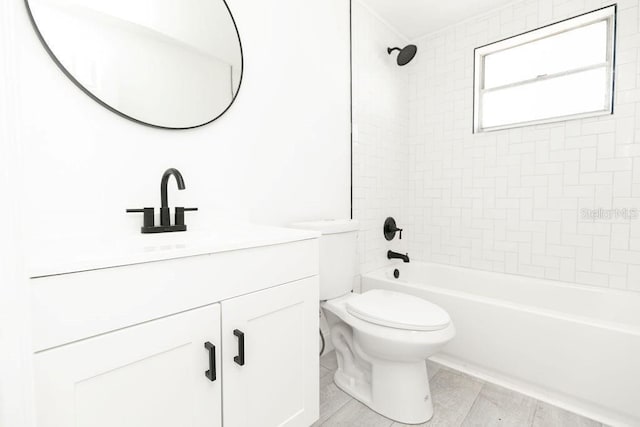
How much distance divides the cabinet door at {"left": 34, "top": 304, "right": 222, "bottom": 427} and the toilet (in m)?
0.76

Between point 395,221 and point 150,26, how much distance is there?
2.07 meters

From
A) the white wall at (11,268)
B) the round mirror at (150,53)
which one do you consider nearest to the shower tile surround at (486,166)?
the round mirror at (150,53)

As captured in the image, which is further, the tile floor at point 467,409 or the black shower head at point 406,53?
the black shower head at point 406,53

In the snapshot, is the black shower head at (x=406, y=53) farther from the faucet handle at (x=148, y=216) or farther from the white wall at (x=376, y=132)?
the faucet handle at (x=148, y=216)

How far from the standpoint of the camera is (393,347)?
130cm

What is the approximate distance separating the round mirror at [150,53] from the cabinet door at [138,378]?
30.4 inches

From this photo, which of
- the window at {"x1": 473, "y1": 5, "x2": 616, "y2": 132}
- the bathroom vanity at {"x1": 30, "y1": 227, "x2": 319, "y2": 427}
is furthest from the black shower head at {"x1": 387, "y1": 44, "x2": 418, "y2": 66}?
the bathroom vanity at {"x1": 30, "y1": 227, "x2": 319, "y2": 427}

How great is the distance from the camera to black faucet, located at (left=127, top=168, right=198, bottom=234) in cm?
104

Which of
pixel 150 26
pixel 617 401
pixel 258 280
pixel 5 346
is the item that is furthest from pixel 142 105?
pixel 617 401

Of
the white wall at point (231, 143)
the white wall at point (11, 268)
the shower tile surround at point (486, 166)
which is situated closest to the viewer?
the white wall at point (11, 268)

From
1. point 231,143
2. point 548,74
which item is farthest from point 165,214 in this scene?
point 548,74

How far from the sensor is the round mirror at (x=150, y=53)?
0.94 m

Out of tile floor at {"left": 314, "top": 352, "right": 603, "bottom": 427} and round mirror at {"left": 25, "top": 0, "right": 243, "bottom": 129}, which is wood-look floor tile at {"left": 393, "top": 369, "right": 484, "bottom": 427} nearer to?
tile floor at {"left": 314, "top": 352, "right": 603, "bottom": 427}

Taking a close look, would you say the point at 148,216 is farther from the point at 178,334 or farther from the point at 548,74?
the point at 548,74
